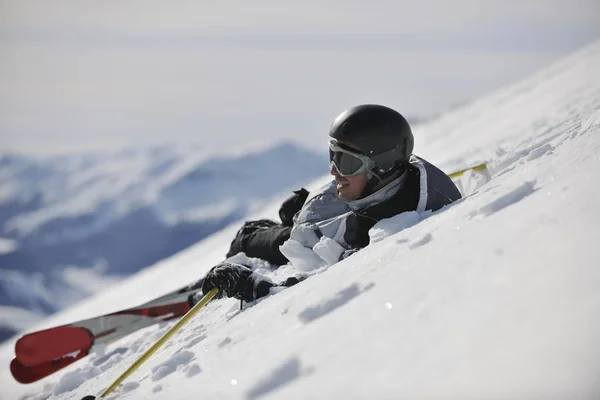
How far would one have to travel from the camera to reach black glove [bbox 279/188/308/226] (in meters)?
5.96

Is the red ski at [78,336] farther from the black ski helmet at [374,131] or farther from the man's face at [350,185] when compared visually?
the black ski helmet at [374,131]

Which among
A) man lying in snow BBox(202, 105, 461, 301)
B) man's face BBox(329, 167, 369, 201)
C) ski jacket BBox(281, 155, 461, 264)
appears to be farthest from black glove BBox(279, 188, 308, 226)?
man's face BBox(329, 167, 369, 201)

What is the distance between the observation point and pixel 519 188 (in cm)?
339

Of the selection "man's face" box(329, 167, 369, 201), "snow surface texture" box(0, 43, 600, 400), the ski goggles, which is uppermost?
the ski goggles

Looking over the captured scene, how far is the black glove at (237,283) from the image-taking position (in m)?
4.40

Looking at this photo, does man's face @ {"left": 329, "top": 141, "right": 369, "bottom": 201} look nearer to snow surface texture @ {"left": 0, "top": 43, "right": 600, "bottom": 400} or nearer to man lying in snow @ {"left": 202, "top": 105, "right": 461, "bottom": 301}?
man lying in snow @ {"left": 202, "top": 105, "right": 461, "bottom": 301}

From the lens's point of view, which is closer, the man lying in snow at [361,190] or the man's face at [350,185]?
the man lying in snow at [361,190]

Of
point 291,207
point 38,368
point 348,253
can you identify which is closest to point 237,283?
point 348,253

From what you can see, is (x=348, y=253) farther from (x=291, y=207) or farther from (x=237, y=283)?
(x=291, y=207)

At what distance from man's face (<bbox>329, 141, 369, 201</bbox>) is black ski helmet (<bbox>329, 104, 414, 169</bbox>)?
0.73 feet

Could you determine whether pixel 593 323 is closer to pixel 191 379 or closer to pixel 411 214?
pixel 191 379

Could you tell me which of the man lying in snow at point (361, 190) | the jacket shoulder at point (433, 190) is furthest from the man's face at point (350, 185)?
the jacket shoulder at point (433, 190)

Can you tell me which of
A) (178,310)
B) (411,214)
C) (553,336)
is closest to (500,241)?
(553,336)

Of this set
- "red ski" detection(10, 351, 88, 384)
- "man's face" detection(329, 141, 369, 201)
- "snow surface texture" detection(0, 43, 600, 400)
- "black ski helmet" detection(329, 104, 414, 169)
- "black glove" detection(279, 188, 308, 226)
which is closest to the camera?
"snow surface texture" detection(0, 43, 600, 400)
